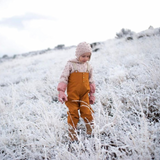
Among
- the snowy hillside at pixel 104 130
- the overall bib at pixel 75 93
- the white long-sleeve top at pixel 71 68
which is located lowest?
the snowy hillside at pixel 104 130

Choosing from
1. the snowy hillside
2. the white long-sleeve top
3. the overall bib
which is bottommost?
the snowy hillside

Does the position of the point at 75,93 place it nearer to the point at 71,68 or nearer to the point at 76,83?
the point at 76,83

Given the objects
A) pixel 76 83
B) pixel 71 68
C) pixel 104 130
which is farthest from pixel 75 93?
pixel 104 130

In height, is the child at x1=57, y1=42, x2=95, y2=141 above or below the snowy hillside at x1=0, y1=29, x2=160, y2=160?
above

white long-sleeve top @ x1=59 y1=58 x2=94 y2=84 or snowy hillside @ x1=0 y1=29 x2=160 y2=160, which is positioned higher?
white long-sleeve top @ x1=59 y1=58 x2=94 y2=84

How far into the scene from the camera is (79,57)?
73.5 inches

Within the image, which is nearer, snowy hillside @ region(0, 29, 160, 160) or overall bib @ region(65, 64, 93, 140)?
snowy hillside @ region(0, 29, 160, 160)

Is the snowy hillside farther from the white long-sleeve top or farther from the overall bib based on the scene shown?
the white long-sleeve top

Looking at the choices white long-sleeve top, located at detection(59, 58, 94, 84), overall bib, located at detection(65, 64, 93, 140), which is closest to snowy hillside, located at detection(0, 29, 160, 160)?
overall bib, located at detection(65, 64, 93, 140)

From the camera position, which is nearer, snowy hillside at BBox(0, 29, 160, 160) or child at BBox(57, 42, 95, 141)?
snowy hillside at BBox(0, 29, 160, 160)

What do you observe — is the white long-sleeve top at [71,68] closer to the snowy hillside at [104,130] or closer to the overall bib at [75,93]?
the overall bib at [75,93]

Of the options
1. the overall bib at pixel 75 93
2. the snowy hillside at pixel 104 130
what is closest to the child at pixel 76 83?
the overall bib at pixel 75 93

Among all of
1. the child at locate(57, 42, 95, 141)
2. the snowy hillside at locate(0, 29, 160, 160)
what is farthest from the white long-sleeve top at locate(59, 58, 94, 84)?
the snowy hillside at locate(0, 29, 160, 160)

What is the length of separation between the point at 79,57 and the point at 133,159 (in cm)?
147
